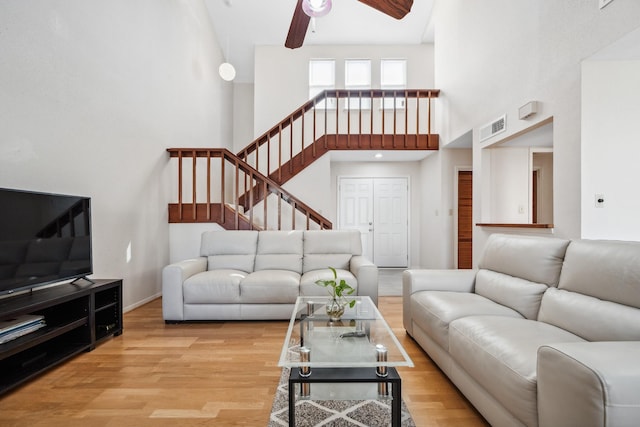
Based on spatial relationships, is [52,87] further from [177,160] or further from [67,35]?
[177,160]

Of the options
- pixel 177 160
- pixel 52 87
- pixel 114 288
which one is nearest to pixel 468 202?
pixel 177 160

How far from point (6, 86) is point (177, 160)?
101 inches

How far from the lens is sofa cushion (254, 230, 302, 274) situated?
3645 mm

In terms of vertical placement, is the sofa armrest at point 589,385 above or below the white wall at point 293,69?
below

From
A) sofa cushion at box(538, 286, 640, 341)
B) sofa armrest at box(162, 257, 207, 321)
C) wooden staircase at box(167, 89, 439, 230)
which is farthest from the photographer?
wooden staircase at box(167, 89, 439, 230)

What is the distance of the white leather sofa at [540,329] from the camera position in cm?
96

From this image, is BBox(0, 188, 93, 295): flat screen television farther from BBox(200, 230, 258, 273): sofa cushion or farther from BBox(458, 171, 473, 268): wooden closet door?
BBox(458, 171, 473, 268): wooden closet door

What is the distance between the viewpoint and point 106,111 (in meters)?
3.16

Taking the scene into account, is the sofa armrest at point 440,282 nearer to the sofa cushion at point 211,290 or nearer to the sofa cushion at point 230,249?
the sofa cushion at point 211,290

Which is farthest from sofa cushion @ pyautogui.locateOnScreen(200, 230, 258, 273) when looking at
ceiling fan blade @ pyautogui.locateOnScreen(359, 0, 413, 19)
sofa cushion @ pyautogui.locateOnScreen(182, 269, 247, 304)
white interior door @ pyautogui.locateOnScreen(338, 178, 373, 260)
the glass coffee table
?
white interior door @ pyautogui.locateOnScreen(338, 178, 373, 260)

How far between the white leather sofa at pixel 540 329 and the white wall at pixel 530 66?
1011 mm

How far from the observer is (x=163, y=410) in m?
1.70

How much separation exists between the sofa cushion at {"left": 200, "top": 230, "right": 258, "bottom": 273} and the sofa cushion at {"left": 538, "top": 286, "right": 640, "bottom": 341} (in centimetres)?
276

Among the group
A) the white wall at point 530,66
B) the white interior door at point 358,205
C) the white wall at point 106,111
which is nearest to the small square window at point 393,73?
the white wall at point 530,66
